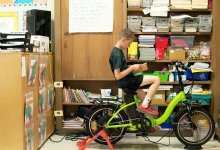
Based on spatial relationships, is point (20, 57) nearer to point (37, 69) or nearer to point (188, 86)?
point (37, 69)

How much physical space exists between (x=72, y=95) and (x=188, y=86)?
1.60 metres

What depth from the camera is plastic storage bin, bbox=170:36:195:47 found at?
4.05 m

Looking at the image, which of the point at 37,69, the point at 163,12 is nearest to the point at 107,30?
the point at 163,12

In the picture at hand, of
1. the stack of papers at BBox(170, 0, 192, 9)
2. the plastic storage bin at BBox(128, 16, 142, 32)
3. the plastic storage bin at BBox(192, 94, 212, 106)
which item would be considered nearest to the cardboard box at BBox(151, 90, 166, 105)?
the plastic storage bin at BBox(192, 94, 212, 106)

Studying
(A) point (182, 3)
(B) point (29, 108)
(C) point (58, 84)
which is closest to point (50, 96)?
(C) point (58, 84)

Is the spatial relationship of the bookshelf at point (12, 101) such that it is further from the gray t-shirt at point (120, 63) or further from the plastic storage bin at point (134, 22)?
the plastic storage bin at point (134, 22)

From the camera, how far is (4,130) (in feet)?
9.60

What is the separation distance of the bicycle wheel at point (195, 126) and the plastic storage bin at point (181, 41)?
0.98 m

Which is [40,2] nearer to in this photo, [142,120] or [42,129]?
[42,129]

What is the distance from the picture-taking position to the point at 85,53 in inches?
159

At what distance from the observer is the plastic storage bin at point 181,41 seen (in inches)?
159

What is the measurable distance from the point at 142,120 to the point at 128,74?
0.57 meters

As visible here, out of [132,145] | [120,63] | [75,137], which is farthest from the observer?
[75,137]

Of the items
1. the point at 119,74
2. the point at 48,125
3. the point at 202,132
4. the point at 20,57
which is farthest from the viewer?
the point at 48,125
